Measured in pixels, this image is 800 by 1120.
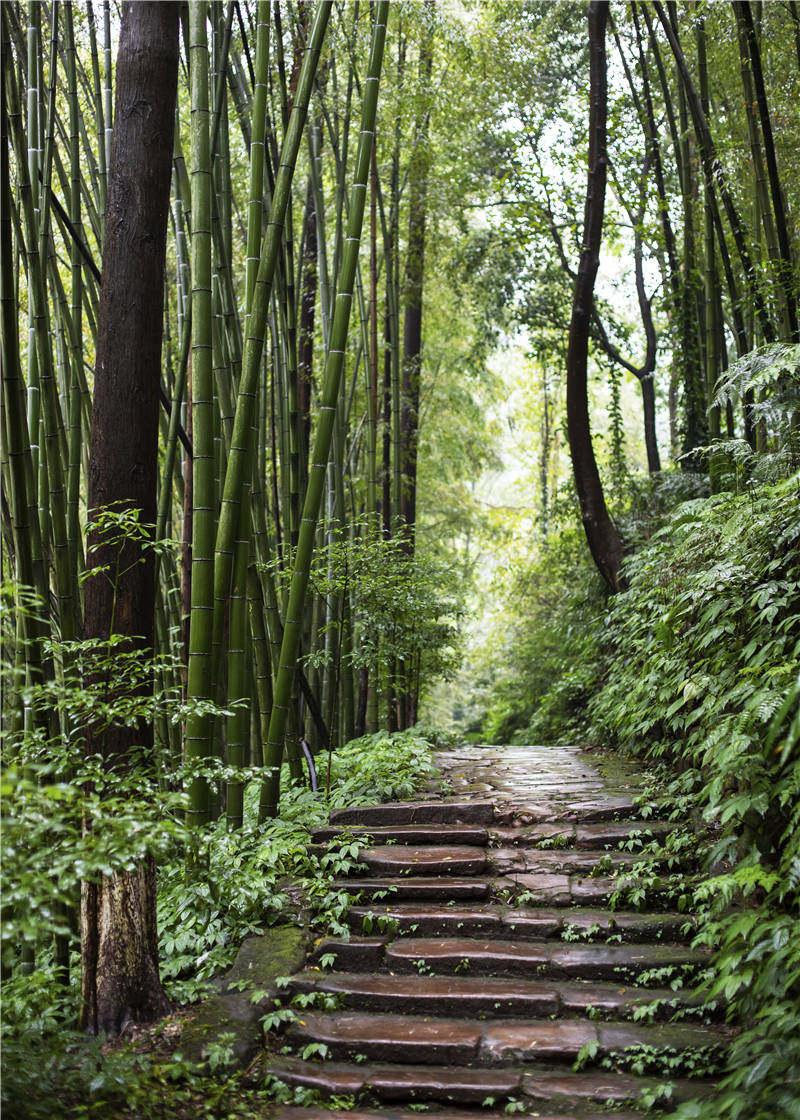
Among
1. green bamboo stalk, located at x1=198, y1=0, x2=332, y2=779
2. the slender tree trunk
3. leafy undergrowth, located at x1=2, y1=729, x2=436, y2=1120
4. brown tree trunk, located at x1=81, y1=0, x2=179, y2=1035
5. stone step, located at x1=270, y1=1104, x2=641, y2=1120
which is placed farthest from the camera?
the slender tree trunk

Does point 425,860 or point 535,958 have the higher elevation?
point 425,860

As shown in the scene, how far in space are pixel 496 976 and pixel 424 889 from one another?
1.67 feet

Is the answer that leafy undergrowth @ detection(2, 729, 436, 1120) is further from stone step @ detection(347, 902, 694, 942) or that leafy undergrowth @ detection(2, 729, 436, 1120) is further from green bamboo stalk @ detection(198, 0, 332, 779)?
green bamboo stalk @ detection(198, 0, 332, 779)

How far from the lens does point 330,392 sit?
12.0 ft

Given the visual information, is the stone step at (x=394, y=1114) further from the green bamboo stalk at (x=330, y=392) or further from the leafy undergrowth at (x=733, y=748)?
the green bamboo stalk at (x=330, y=392)

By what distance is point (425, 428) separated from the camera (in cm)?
1067

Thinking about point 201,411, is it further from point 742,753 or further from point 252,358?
point 742,753

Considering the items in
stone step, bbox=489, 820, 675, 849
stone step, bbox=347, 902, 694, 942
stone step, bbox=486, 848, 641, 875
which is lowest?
stone step, bbox=347, 902, 694, 942

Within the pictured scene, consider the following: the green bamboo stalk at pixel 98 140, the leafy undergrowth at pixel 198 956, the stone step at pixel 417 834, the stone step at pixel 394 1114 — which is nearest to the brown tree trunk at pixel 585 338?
the leafy undergrowth at pixel 198 956

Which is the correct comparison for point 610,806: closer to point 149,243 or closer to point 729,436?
point 149,243

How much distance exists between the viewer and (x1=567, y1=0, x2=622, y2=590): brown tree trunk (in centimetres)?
670

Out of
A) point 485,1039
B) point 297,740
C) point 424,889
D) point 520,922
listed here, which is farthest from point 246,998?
point 297,740

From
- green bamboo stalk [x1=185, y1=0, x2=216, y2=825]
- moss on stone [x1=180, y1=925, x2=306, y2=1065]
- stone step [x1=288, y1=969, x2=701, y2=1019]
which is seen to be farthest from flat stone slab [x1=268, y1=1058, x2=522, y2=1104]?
green bamboo stalk [x1=185, y1=0, x2=216, y2=825]

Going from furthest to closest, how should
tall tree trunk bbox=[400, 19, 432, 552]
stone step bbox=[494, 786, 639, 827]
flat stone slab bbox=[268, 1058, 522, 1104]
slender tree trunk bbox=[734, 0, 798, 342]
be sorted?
tall tree trunk bbox=[400, 19, 432, 552]
slender tree trunk bbox=[734, 0, 798, 342]
stone step bbox=[494, 786, 639, 827]
flat stone slab bbox=[268, 1058, 522, 1104]
